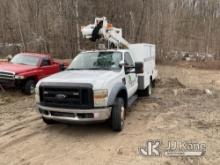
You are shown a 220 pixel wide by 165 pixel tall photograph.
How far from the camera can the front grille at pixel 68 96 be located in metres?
5.41

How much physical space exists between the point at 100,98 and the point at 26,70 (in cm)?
536

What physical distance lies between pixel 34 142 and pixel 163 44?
49.4 ft

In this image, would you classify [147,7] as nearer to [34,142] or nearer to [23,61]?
[23,61]

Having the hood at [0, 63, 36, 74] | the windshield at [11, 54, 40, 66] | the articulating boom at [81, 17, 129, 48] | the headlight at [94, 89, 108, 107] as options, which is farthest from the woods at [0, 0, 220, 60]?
the headlight at [94, 89, 108, 107]

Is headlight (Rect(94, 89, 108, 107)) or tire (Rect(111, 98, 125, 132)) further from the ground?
headlight (Rect(94, 89, 108, 107))

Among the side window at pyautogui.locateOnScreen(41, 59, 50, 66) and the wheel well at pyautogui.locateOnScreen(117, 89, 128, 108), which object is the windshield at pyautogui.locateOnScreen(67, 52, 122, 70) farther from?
the side window at pyautogui.locateOnScreen(41, 59, 50, 66)

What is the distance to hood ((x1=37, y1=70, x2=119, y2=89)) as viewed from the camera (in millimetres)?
5523

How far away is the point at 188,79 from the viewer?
1355 cm

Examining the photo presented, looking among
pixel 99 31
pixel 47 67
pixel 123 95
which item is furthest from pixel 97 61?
pixel 47 67

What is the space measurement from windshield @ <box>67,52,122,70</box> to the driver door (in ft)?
0.86

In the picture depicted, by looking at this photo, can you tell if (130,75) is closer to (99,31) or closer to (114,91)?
(114,91)

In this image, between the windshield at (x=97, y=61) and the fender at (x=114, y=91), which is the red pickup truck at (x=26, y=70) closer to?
the windshield at (x=97, y=61)

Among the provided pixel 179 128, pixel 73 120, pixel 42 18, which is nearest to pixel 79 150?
pixel 73 120

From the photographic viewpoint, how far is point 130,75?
7.21 meters
